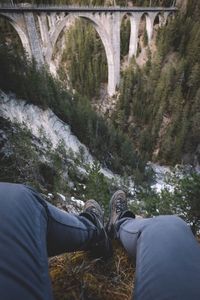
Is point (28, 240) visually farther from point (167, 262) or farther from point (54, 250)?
point (167, 262)

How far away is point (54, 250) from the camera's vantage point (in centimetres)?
152

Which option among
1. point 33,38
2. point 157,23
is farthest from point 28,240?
point 157,23

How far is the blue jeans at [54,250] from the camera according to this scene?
90 centimetres

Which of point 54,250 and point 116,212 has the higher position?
point 54,250

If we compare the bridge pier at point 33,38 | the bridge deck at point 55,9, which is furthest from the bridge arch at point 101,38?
the bridge pier at point 33,38

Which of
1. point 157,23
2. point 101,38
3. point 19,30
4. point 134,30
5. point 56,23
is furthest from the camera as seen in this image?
point 157,23

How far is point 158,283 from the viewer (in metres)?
1.00

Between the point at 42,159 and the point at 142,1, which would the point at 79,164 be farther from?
the point at 142,1

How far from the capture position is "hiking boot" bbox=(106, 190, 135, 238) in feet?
8.27

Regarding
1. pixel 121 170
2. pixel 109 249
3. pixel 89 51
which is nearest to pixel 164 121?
pixel 121 170

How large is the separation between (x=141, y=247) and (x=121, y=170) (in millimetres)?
19822

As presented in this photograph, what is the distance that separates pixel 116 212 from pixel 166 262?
5.70 feet

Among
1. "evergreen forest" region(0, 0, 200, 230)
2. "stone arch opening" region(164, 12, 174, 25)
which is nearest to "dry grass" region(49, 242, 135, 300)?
"evergreen forest" region(0, 0, 200, 230)

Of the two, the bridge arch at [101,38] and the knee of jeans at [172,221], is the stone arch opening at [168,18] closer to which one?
the bridge arch at [101,38]
